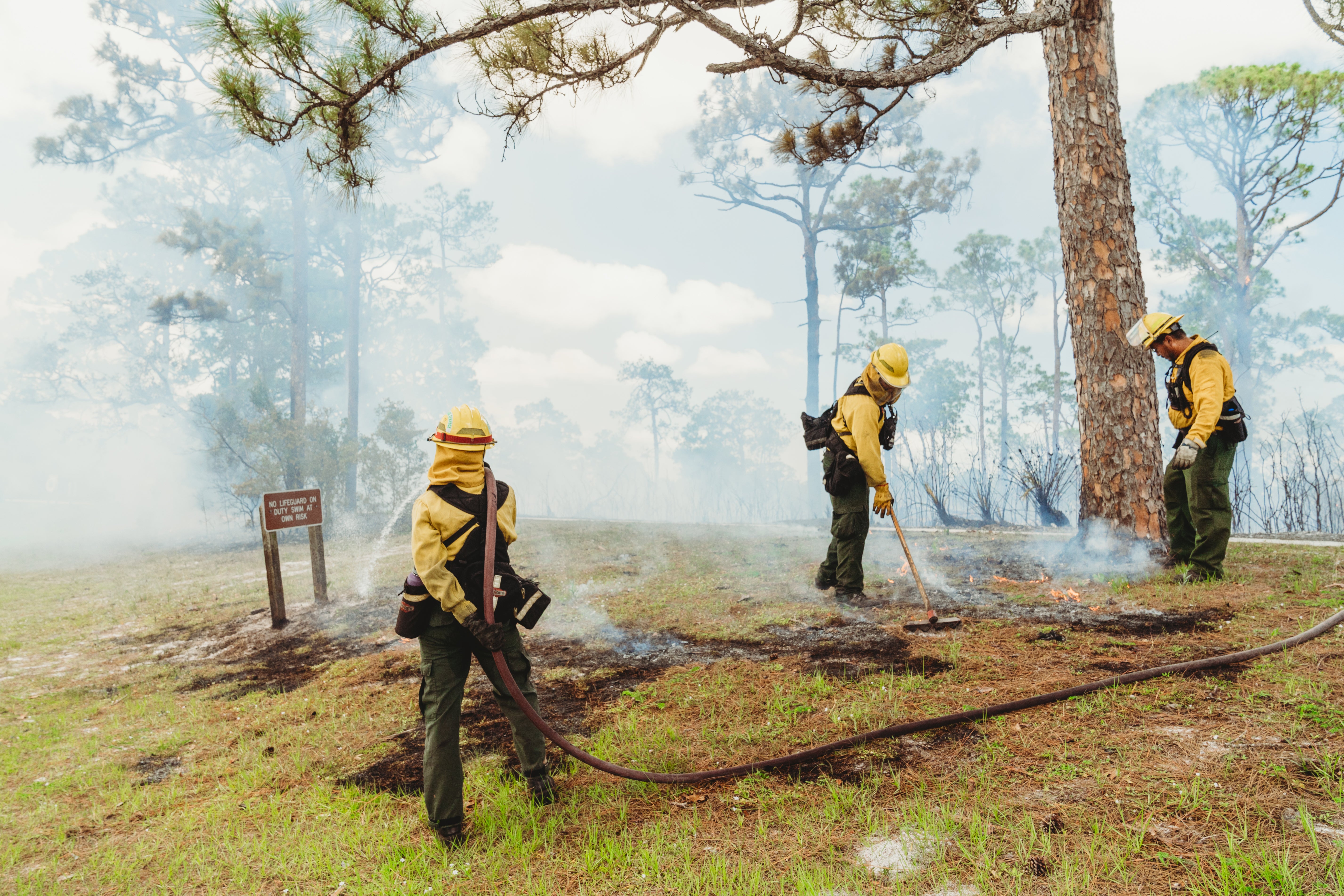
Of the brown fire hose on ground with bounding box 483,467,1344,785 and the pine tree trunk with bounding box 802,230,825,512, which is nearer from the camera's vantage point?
the brown fire hose on ground with bounding box 483,467,1344,785

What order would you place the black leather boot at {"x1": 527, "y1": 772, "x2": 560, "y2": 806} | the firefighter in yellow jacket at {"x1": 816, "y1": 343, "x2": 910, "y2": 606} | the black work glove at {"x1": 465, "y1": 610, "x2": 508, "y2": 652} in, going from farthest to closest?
1. the firefighter in yellow jacket at {"x1": 816, "y1": 343, "x2": 910, "y2": 606}
2. the black leather boot at {"x1": 527, "y1": 772, "x2": 560, "y2": 806}
3. the black work glove at {"x1": 465, "y1": 610, "x2": 508, "y2": 652}

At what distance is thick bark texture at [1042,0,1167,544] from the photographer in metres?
6.78

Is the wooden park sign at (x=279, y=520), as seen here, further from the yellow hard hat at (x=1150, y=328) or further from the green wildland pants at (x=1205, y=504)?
the green wildland pants at (x=1205, y=504)

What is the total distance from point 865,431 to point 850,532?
94 cm

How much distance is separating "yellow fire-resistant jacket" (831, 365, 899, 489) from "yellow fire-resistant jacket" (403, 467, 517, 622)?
11.2 ft

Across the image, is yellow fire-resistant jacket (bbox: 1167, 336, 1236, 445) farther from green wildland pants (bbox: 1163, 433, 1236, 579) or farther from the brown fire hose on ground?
the brown fire hose on ground

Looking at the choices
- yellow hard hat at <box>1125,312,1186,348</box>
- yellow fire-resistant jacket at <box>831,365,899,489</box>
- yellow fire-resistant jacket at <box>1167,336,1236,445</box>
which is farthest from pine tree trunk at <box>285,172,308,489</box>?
yellow fire-resistant jacket at <box>1167,336,1236,445</box>

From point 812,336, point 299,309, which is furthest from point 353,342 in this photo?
point 812,336

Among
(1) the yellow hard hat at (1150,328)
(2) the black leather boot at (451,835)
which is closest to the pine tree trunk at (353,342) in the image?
(2) the black leather boot at (451,835)

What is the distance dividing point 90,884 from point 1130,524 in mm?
7916

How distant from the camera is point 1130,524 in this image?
677 cm

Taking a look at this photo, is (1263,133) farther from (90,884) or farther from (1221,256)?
(90,884)

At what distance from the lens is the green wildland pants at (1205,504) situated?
18.6ft

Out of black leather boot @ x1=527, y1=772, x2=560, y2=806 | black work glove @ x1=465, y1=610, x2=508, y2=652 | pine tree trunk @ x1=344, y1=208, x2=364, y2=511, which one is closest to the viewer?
black work glove @ x1=465, y1=610, x2=508, y2=652
